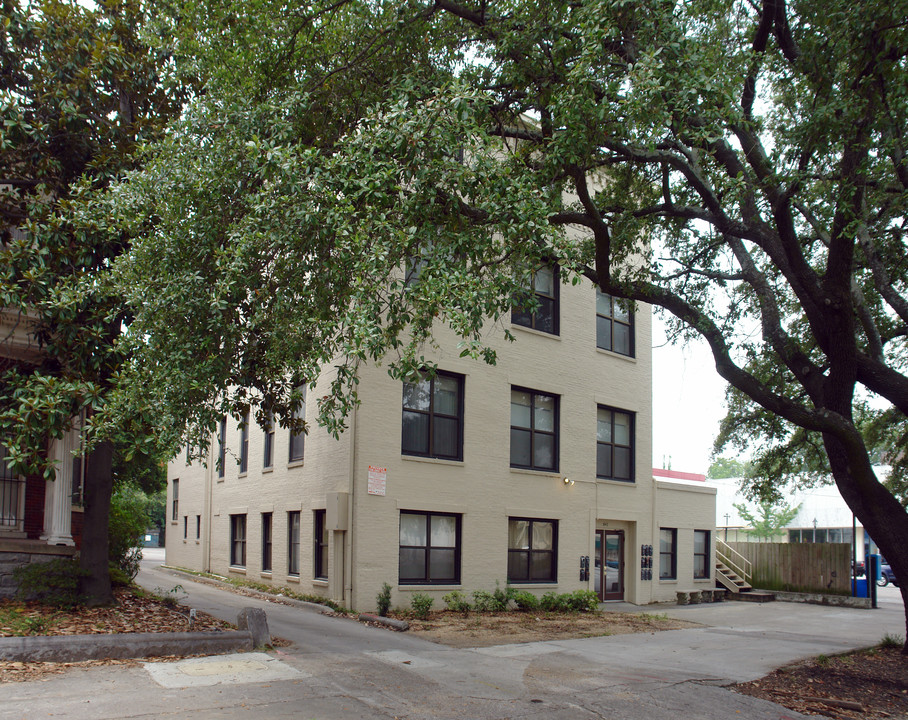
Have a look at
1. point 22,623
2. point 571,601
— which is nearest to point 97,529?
point 22,623

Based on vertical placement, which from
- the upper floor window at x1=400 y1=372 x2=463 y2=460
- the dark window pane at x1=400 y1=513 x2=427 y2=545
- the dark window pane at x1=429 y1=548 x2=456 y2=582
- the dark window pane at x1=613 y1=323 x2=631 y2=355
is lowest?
the dark window pane at x1=429 y1=548 x2=456 y2=582

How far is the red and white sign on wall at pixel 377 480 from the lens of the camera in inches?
664

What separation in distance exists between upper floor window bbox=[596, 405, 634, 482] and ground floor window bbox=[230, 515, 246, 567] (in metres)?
10.2

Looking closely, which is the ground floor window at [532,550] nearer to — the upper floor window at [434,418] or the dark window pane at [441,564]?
the dark window pane at [441,564]

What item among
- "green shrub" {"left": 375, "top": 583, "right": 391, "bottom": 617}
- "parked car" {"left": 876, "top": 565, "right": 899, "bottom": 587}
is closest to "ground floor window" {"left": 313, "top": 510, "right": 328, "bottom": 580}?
"green shrub" {"left": 375, "top": 583, "right": 391, "bottom": 617}

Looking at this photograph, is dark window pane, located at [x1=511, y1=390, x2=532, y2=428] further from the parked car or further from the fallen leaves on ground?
the parked car

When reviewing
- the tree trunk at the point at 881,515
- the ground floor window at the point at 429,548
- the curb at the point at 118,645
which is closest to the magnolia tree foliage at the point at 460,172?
the tree trunk at the point at 881,515

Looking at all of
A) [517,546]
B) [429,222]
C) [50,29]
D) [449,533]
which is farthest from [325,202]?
[517,546]

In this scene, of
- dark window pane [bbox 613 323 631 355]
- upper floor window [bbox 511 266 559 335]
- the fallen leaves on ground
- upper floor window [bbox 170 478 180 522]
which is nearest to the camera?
the fallen leaves on ground

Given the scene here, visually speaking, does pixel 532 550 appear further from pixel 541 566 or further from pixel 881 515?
pixel 881 515

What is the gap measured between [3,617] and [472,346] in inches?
336

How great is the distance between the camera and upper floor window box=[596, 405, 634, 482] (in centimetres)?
2227

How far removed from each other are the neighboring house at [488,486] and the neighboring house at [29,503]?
161 inches

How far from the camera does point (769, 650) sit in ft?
48.7
